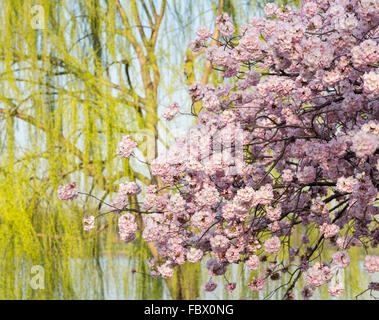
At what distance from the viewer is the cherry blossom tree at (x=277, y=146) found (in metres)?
1.55

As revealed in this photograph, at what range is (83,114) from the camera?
11.6 ft

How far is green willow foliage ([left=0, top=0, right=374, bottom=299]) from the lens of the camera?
3.43 m

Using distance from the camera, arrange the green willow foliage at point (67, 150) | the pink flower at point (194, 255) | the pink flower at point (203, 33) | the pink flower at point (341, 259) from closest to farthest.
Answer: the pink flower at point (341, 259), the pink flower at point (194, 255), the pink flower at point (203, 33), the green willow foliage at point (67, 150)

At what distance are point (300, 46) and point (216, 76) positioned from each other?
8.07 feet

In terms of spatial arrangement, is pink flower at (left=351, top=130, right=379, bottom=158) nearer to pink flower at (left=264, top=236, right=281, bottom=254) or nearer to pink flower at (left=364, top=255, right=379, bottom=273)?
pink flower at (left=364, top=255, right=379, bottom=273)

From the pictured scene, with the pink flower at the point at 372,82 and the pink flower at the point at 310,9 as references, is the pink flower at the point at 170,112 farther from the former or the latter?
the pink flower at the point at 372,82

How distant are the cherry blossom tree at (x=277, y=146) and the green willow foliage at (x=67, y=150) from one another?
4.61ft

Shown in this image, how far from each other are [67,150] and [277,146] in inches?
73.5

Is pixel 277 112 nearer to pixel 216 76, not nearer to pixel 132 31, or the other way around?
pixel 216 76

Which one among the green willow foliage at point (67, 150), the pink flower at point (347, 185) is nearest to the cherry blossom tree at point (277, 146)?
the pink flower at point (347, 185)

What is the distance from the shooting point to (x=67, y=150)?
341 centimetres

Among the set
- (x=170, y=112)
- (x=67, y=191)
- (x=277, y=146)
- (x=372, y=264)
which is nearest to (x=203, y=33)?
(x=170, y=112)
